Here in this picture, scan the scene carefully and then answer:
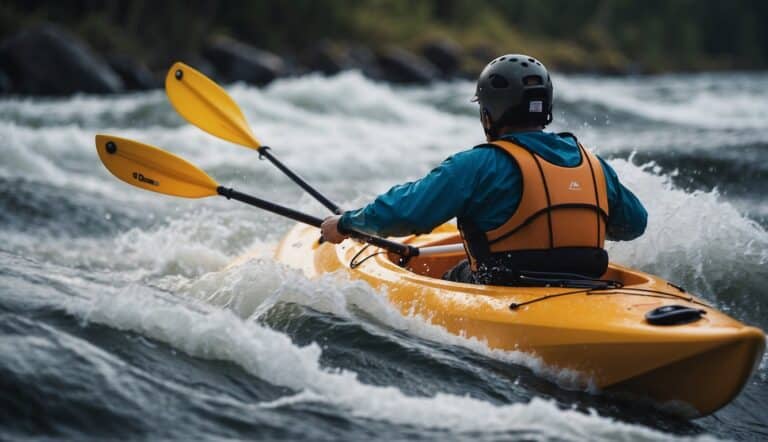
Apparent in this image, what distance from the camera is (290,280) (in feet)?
14.4

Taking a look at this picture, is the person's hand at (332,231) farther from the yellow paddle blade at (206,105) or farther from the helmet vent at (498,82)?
the yellow paddle blade at (206,105)

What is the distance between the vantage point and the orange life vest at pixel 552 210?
3.61 m

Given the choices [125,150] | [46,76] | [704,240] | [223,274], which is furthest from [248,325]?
[46,76]

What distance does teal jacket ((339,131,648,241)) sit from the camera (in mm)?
3643

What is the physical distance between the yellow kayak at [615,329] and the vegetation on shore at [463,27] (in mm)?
17512

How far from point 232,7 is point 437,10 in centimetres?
1511

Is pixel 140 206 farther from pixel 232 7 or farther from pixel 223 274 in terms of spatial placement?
pixel 232 7

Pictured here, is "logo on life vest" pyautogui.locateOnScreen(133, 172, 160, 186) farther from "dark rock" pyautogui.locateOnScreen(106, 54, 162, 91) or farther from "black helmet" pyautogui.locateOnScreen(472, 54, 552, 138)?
"dark rock" pyautogui.locateOnScreen(106, 54, 162, 91)

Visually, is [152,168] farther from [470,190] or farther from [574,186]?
[574,186]

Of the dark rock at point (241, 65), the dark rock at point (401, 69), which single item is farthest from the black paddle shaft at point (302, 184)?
the dark rock at point (401, 69)

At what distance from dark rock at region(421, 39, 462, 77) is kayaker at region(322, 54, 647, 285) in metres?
26.8

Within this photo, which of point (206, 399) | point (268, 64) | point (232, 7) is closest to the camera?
point (206, 399)

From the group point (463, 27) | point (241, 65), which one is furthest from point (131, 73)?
point (463, 27)

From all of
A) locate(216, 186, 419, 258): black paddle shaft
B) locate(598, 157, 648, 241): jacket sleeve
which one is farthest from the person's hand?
locate(598, 157, 648, 241): jacket sleeve
